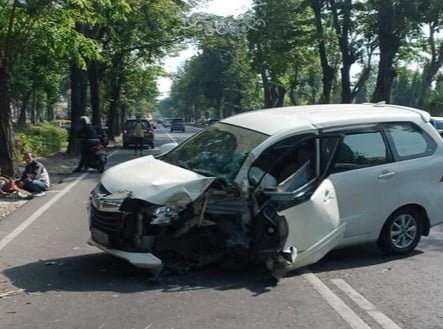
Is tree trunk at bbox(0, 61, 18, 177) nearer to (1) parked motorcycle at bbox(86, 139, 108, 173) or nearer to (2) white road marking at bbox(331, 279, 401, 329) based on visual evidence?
(1) parked motorcycle at bbox(86, 139, 108, 173)

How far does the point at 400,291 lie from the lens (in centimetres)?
604

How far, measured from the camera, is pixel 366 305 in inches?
220

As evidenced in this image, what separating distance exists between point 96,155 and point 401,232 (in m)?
12.5

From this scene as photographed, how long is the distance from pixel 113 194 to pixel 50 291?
3.75 ft

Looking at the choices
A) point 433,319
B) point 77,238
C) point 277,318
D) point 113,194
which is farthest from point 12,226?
point 433,319

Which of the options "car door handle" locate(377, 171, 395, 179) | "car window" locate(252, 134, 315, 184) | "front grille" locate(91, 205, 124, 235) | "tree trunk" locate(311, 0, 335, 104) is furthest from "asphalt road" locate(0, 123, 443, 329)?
"tree trunk" locate(311, 0, 335, 104)

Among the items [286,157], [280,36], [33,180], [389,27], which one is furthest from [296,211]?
[280,36]

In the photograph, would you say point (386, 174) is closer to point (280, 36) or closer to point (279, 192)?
point (279, 192)

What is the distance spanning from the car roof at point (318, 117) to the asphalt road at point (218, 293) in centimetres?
160

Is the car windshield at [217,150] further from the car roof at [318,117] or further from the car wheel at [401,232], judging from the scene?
the car wheel at [401,232]

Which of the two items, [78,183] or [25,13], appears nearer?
[25,13]

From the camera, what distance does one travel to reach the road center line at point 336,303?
511 cm

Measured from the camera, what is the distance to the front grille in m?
6.30

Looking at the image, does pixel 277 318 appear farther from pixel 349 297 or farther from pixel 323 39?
pixel 323 39
